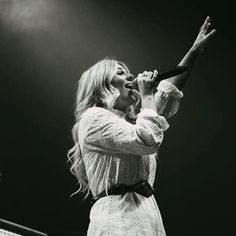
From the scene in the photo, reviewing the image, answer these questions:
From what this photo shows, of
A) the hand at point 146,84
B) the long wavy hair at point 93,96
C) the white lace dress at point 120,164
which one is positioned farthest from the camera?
the long wavy hair at point 93,96

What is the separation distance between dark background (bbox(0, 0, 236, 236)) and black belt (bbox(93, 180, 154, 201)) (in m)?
1.45

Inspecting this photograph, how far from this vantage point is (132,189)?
1.32 metres

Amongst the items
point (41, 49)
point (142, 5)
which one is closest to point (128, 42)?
point (142, 5)

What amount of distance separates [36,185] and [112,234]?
1535 millimetres

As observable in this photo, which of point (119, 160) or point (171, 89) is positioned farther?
point (171, 89)

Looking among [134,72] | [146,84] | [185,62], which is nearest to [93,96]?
[146,84]

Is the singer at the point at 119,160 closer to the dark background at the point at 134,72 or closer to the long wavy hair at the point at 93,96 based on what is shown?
the long wavy hair at the point at 93,96

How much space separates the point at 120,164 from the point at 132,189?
8 centimetres

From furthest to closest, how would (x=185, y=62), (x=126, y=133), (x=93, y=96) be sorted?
(x=185, y=62)
(x=93, y=96)
(x=126, y=133)

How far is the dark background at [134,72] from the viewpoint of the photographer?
277cm

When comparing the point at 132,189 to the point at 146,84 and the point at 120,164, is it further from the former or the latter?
the point at 146,84

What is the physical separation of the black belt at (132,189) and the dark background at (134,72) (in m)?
1.45

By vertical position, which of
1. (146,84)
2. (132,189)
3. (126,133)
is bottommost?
(132,189)

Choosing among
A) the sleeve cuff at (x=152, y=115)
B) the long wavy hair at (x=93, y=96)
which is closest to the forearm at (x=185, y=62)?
the long wavy hair at (x=93, y=96)
